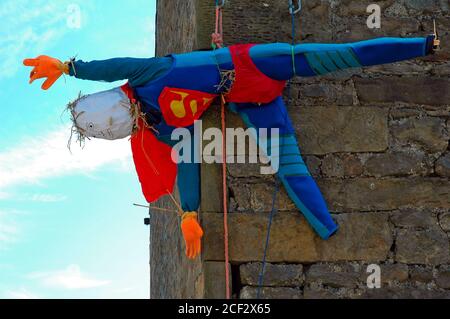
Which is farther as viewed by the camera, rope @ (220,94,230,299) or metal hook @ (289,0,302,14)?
metal hook @ (289,0,302,14)

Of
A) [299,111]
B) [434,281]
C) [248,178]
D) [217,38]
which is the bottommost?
[434,281]

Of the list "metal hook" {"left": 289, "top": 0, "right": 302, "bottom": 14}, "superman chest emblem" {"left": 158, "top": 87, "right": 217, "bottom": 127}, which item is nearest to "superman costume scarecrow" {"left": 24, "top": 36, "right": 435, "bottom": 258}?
"superman chest emblem" {"left": 158, "top": 87, "right": 217, "bottom": 127}

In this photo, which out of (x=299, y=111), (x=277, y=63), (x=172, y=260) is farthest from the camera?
(x=172, y=260)

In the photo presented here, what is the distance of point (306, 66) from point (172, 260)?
6.93 ft

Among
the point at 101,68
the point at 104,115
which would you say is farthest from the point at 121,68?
the point at 104,115

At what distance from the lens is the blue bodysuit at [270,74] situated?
3750mm

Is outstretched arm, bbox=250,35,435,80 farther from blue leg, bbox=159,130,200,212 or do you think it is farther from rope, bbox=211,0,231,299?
blue leg, bbox=159,130,200,212

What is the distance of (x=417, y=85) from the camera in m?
4.11

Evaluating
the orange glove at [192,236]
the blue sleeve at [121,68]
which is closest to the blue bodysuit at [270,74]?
the blue sleeve at [121,68]

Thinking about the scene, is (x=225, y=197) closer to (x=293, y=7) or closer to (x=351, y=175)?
(x=351, y=175)

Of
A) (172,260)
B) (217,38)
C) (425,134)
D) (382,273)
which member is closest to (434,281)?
(382,273)

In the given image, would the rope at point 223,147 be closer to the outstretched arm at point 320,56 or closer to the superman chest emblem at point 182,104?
the superman chest emblem at point 182,104

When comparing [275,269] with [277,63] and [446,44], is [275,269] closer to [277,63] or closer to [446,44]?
[277,63]

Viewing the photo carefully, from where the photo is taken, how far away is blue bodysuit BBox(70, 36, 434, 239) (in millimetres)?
3750
